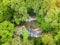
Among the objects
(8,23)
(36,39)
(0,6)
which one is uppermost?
(0,6)

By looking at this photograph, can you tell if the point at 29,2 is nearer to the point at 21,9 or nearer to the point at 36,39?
the point at 21,9

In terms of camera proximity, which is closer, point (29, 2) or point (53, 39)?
point (53, 39)

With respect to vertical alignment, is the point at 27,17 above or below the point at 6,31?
above

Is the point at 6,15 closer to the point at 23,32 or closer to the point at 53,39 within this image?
the point at 23,32

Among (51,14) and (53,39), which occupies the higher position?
(51,14)

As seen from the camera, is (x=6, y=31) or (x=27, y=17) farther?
(x=27, y=17)

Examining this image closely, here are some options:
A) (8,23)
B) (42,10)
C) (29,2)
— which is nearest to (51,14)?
(42,10)

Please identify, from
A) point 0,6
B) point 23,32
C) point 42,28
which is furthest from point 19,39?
point 0,6
